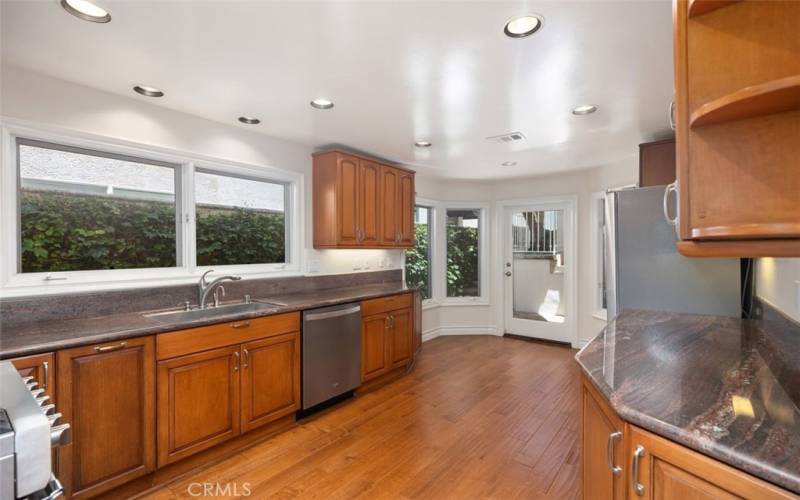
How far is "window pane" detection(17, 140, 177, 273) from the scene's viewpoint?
7.06ft

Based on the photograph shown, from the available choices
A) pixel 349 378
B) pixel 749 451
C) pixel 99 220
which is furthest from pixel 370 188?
pixel 749 451

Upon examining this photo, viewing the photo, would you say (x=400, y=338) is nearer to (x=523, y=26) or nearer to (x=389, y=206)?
(x=389, y=206)

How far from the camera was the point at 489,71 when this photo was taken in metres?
2.05

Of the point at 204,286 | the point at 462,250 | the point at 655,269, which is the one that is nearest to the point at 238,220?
the point at 204,286

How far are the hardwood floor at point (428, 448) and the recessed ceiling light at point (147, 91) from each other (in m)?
2.44

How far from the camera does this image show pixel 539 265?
5.24 m

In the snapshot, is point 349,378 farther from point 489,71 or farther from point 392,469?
point 489,71

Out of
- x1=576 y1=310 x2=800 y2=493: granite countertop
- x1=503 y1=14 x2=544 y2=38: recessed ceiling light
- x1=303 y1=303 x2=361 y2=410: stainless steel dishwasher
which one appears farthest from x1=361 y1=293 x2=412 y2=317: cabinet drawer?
x1=503 y1=14 x2=544 y2=38: recessed ceiling light

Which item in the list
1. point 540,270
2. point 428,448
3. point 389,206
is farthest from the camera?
point 540,270

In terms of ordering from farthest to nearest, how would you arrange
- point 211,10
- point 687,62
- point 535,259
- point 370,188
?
point 535,259, point 370,188, point 211,10, point 687,62

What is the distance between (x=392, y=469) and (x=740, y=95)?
7.82 ft

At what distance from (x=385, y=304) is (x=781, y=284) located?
108 inches

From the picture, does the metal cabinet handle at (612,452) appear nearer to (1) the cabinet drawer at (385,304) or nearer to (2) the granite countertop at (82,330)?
(2) the granite countertop at (82,330)

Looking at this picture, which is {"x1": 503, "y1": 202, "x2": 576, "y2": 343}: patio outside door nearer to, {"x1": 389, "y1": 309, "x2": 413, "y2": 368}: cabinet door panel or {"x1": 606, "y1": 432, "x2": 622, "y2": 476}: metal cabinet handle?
{"x1": 389, "y1": 309, "x2": 413, "y2": 368}: cabinet door panel
